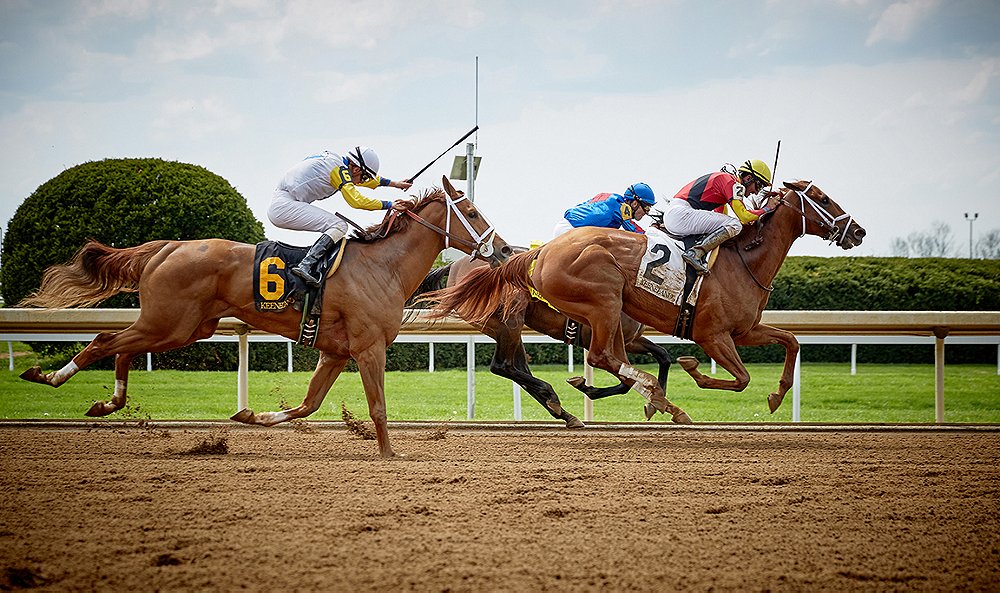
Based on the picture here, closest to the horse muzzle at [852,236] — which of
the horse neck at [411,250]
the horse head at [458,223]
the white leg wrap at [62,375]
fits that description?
the horse head at [458,223]

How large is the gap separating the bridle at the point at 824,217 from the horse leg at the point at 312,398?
3.59m

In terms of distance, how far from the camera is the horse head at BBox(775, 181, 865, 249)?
23.0ft

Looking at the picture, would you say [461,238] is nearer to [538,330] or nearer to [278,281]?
[278,281]

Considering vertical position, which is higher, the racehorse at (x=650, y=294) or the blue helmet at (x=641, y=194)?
the blue helmet at (x=641, y=194)

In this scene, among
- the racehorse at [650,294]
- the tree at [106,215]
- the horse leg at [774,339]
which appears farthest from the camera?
the tree at [106,215]

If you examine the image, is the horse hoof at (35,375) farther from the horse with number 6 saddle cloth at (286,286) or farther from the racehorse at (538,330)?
the racehorse at (538,330)

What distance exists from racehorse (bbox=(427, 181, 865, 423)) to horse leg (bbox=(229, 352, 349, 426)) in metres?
1.11

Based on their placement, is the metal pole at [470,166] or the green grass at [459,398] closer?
the green grass at [459,398]

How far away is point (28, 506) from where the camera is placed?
13.0 ft

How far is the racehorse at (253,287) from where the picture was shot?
5.80 m

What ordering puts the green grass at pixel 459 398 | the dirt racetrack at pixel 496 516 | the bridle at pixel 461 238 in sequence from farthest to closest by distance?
the green grass at pixel 459 398 → the bridle at pixel 461 238 → the dirt racetrack at pixel 496 516

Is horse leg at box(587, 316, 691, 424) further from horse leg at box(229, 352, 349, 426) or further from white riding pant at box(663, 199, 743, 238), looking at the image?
horse leg at box(229, 352, 349, 426)

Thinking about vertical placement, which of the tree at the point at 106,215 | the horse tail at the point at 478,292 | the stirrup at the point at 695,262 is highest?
the tree at the point at 106,215

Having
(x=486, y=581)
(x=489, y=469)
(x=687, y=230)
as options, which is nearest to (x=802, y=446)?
(x=687, y=230)
